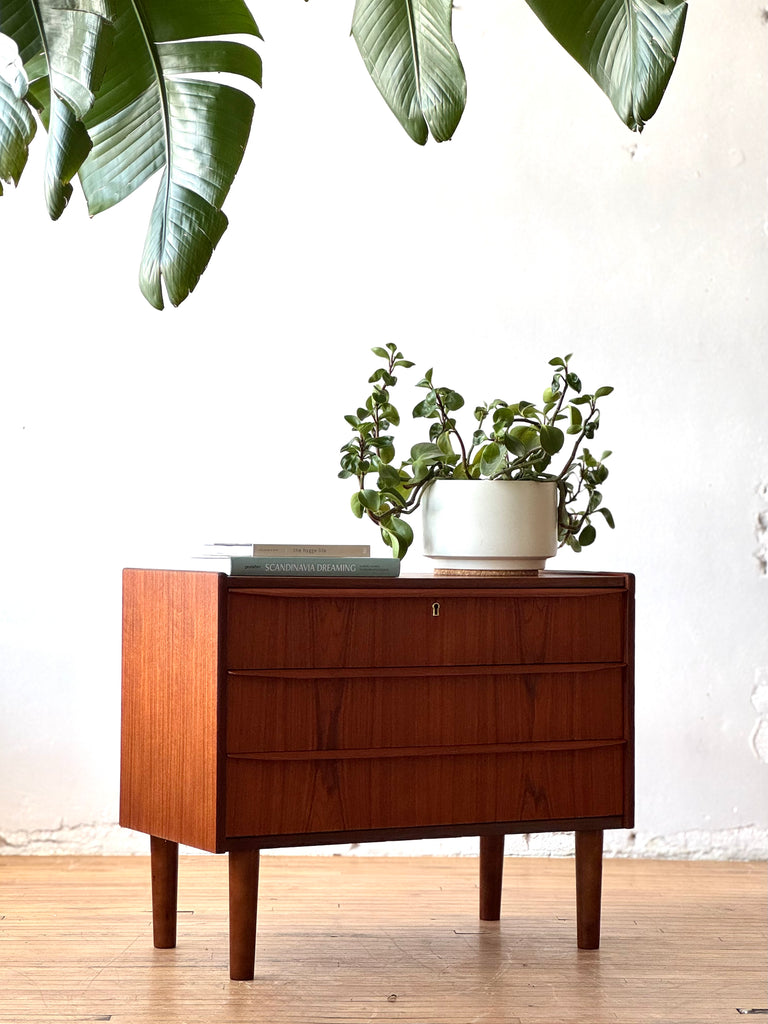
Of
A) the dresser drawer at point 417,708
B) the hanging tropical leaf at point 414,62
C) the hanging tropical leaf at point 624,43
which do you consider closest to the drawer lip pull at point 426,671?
the dresser drawer at point 417,708

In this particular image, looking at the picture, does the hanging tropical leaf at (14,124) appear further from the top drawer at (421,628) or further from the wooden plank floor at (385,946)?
the wooden plank floor at (385,946)

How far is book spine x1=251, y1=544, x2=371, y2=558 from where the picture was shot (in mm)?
1945

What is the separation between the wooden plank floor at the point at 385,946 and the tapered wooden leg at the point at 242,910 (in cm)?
3

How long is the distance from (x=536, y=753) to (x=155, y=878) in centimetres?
68

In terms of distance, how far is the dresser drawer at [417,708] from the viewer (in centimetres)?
190


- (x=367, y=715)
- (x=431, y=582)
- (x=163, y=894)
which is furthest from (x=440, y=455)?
(x=163, y=894)

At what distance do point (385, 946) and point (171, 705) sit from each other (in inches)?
22.9

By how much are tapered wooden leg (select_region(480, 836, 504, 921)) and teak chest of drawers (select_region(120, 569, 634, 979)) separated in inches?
8.4

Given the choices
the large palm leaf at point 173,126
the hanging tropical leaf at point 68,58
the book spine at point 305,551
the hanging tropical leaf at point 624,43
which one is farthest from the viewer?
the book spine at point 305,551

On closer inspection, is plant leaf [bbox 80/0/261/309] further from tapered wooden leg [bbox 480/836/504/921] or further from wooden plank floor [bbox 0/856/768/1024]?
tapered wooden leg [bbox 480/836/504/921]

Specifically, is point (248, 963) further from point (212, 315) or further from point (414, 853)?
point (212, 315)


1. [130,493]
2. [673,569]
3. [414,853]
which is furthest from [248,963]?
[673,569]

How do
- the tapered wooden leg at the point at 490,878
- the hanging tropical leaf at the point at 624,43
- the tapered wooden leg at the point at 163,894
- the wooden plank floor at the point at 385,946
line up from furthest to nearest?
the tapered wooden leg at the point at 490,878 < the tapered wooden leg at the point at 163,894 < the wooden plank floor at the point at 385,946 < the hanging tropical leaf at the point at 624,43

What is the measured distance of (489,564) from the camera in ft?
7.09
